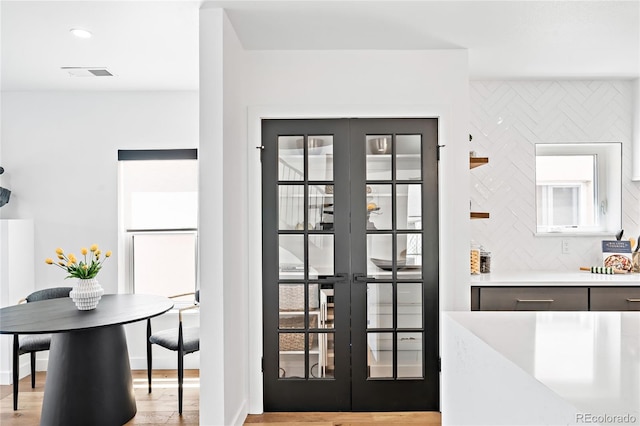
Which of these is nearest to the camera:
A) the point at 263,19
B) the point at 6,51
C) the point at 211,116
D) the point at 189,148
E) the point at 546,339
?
the point at 546,339

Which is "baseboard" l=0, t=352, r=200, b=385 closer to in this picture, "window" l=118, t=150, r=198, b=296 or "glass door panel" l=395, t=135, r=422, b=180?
"window" l=118, t=150, r=198, b=296

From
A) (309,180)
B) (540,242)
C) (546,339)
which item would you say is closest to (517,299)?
(540,242)

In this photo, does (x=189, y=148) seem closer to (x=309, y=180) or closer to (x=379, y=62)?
(x=309, y=180)

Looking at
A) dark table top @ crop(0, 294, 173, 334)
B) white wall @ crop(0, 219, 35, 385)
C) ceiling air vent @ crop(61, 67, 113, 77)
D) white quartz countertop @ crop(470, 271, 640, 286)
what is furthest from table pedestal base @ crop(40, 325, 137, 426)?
white quartz countertop @ crop(470, 271, 640, 286)

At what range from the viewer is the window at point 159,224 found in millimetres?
4016

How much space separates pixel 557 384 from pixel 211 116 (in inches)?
82.3

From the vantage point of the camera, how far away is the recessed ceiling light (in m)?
2.68

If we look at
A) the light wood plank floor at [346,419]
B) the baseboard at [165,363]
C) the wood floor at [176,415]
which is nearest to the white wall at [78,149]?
the baseboard at [165,363]

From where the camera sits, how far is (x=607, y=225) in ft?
12.3

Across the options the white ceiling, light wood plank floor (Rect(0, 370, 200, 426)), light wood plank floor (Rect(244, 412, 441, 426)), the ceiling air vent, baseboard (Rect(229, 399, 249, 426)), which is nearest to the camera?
the white ceiling

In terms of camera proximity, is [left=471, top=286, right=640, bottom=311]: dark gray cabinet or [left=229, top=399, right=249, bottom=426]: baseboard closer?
[left=229, top=399, right=249, bottom=426]: baseboard

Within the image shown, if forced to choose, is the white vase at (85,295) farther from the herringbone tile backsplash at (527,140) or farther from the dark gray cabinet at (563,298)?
the herringbone tile backsplash at (527,140)

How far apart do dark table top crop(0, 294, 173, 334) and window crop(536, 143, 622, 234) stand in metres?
3.21

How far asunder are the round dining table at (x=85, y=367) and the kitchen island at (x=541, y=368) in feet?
6.64
